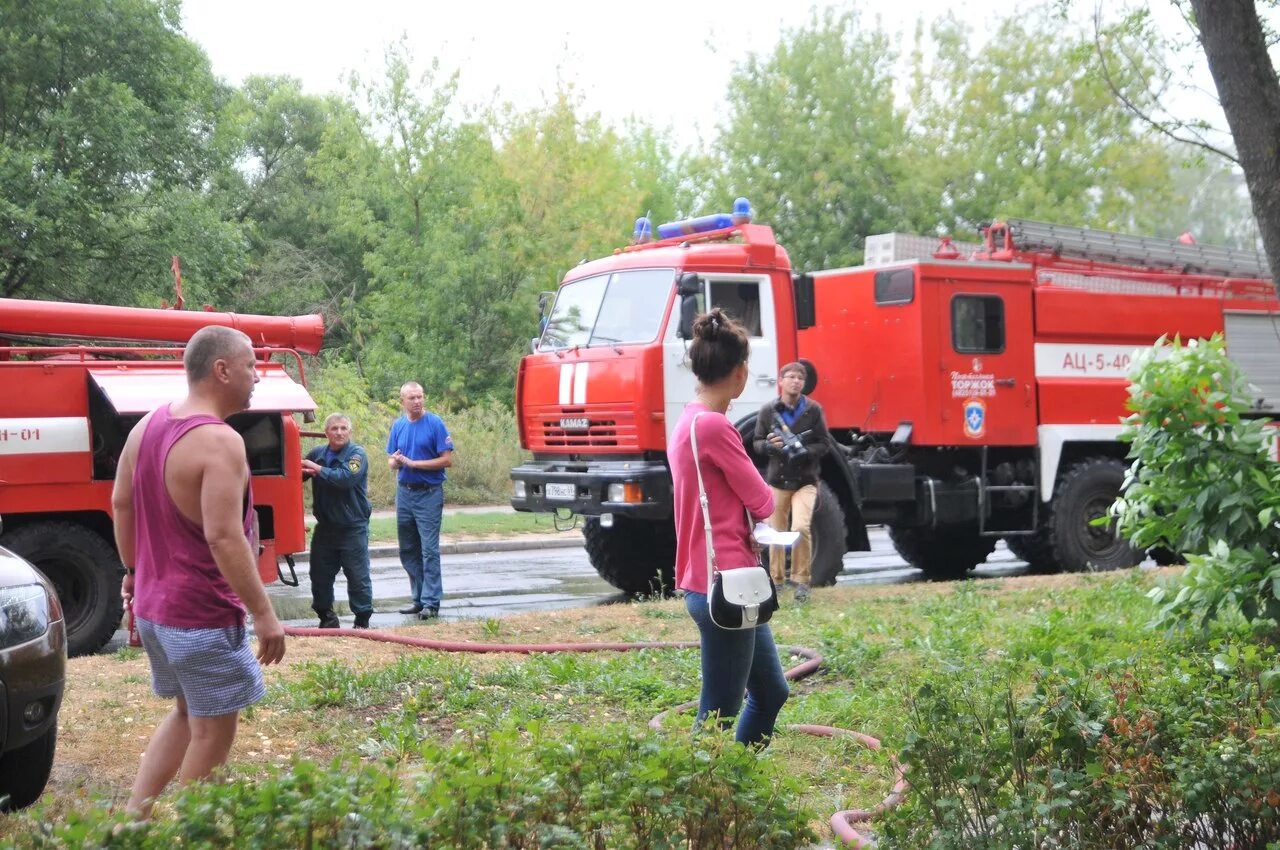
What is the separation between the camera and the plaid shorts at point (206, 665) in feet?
14.1

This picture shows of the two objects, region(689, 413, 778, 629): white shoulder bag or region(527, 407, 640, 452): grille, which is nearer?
region(689, 413, 778, 629): white shoulder bag

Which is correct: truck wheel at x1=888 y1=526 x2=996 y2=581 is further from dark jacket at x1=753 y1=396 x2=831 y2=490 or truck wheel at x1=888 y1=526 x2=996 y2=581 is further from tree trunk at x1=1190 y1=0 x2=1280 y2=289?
tree trunk at x1=1190 y1=0 x2=1280 y2=289

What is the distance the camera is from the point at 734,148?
34.7m

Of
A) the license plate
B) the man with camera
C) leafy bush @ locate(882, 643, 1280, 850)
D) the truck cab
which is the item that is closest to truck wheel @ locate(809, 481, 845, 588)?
the man with camera

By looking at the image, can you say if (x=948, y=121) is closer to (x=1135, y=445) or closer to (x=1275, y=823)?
(x=1135, y=445)

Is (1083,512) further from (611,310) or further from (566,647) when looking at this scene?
(566,647)

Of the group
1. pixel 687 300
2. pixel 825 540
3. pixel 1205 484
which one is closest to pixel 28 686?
pixel 1205 484

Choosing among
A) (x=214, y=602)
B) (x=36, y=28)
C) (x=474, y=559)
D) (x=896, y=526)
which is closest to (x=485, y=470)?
(x=474, y=559)

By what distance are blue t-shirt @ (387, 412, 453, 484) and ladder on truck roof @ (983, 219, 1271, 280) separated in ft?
19.7

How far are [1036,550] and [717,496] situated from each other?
1049 centimetres

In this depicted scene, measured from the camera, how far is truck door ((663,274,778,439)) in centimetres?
1189

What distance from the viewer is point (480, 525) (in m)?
20.7

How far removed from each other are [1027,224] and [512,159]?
60.1ft

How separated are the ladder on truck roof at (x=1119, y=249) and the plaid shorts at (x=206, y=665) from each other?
11.0 m
